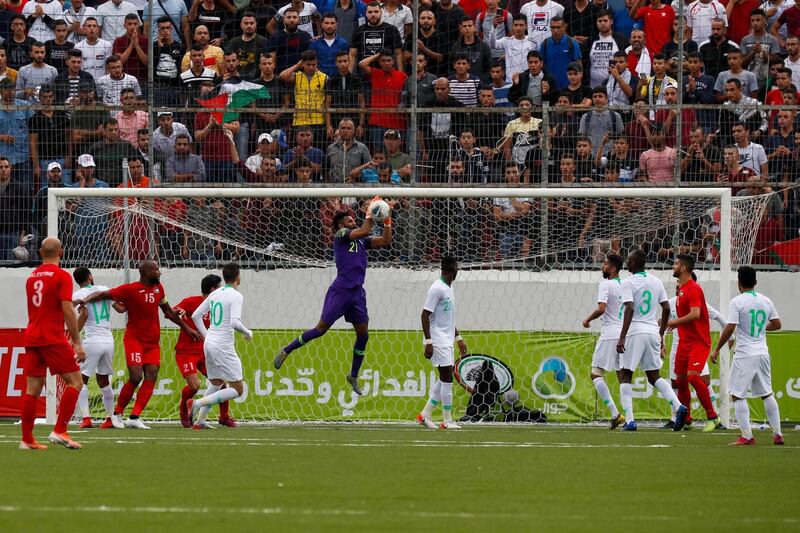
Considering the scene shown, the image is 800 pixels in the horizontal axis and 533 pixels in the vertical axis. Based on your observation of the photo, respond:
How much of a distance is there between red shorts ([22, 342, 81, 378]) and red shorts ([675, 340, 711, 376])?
838 cm

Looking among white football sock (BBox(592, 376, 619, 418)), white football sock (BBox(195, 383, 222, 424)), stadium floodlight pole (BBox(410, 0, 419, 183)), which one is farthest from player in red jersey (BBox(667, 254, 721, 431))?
white football sock (BBox(195, 383, 222, 424))

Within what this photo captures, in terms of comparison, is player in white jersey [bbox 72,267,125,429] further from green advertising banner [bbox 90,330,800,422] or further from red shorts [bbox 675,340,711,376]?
red shorts [bbox 675,340,711,376]

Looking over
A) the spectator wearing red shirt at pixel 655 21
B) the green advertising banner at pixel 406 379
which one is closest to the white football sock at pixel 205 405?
the green advertising banner at pixel 406 379

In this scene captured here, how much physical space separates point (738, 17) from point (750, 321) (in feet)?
29.5

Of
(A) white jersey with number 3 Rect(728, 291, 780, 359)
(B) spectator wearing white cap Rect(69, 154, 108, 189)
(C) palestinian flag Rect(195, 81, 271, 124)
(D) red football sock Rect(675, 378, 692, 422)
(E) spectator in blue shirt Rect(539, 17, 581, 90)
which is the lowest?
(D) red football sock Rect(675, 378, 692, 422)

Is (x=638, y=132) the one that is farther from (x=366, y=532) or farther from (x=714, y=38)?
(x=366, y=532)

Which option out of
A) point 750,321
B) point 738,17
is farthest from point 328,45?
point 750,321

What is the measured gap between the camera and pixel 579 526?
24.0 ft

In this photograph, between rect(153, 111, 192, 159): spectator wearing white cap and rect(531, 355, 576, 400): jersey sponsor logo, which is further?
rect(153, 111, 192, 159): spectator wearing white cap

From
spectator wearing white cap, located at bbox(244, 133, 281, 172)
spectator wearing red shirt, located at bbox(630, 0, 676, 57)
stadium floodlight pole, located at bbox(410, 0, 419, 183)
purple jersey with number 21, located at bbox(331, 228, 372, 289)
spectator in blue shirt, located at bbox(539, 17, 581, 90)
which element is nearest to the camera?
purple jersey with number 21, located at bbox(331, 228, 372, 289)

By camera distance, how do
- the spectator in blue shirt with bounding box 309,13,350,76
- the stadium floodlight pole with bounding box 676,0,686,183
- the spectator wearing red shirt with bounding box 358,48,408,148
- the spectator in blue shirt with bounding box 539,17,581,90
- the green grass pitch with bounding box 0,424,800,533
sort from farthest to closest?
the spectator in blue shirt with bounding box 309,13,350,76, the spectator in blue shirt with bounding box 539,17,581,90, the spectator wearing red shirt with bounding box 358,48,408,148, the stadium floodlight pole with bounding box 676,0,686,183, the green grass pitch with bounding box 0,424,800,533

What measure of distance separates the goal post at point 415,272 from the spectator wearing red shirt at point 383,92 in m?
1.14

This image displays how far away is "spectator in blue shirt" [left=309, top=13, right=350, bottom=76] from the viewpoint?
68.7 ft

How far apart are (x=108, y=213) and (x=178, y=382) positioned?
2776mm
